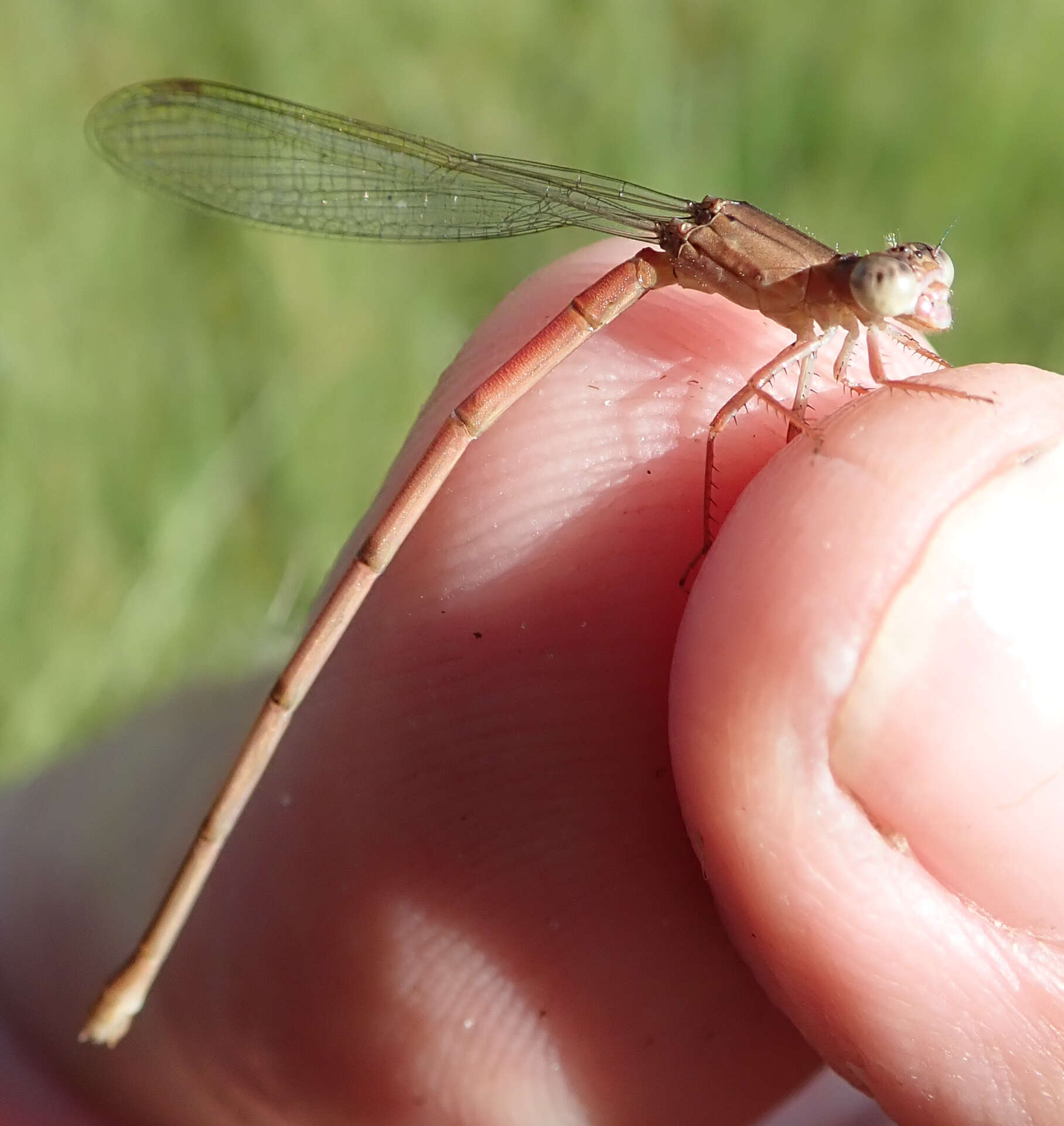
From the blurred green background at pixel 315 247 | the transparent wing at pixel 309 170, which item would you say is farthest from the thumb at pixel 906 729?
the blurred green background at pixel 315 247

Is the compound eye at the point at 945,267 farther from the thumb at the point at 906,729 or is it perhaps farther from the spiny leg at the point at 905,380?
the thumb at the point at 906,729

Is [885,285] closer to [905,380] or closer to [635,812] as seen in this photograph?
[905,380]

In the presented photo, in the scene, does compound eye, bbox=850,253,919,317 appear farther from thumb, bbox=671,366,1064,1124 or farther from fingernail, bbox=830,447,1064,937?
fingernail, bbox=830,447,1064,937

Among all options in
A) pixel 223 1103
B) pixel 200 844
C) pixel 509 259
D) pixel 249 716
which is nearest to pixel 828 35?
pixel 509 259

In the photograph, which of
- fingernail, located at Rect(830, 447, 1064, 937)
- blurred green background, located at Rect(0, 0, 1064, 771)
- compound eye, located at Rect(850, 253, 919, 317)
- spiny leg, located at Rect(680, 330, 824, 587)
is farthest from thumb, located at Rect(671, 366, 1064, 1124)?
blurred green background, located at Rect(0, 0, 1064, 771)

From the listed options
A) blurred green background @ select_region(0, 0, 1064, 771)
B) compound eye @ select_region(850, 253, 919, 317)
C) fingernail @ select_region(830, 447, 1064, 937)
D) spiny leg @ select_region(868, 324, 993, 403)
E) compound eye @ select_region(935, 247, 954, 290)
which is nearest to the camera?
fingernail @ select_region(830, 447, 1064, 937)

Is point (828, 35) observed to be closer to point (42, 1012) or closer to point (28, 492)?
point (28, 492)

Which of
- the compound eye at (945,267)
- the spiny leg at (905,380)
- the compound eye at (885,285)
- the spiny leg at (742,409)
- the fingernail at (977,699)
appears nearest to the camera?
the fingernail at (977,699)
